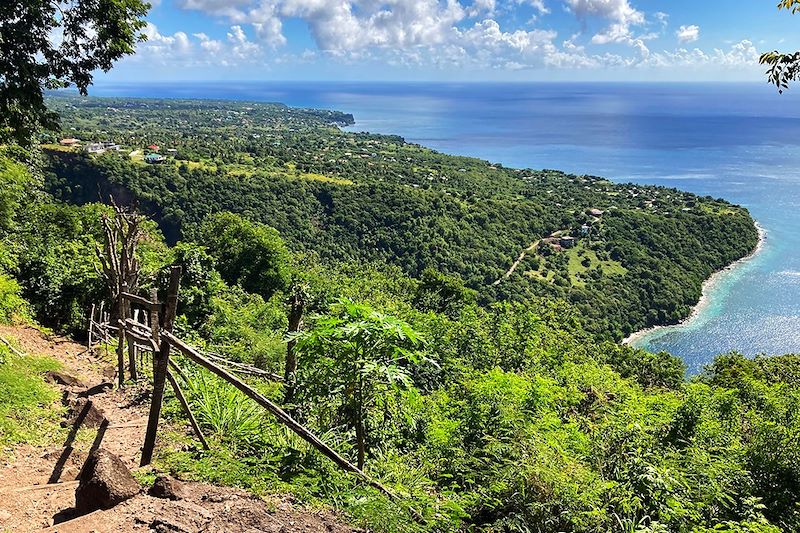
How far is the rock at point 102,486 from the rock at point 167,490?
0.14 metres

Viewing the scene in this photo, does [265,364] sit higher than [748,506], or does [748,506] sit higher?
[748,506]

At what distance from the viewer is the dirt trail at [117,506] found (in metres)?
3.46

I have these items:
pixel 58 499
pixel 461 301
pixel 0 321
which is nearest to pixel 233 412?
pixel 58 499

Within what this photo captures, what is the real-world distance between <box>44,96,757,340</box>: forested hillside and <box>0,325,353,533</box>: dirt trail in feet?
129

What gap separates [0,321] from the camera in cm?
930

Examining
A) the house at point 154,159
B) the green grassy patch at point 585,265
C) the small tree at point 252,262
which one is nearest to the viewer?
the small tree at point 252,262

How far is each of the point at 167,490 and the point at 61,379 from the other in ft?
14.1

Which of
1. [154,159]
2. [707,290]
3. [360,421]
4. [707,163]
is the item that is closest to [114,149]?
[154,159]

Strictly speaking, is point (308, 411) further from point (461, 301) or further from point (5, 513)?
point (461, 301)

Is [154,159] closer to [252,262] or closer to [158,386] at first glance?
[252,262]

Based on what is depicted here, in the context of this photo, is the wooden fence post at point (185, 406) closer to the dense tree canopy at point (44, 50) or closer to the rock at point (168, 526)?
the rock at point (168, 526)

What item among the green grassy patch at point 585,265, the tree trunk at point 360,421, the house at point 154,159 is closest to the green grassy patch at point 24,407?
the tree trunk at point 360,421

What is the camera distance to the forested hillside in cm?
4769

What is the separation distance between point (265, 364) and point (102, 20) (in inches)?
266
